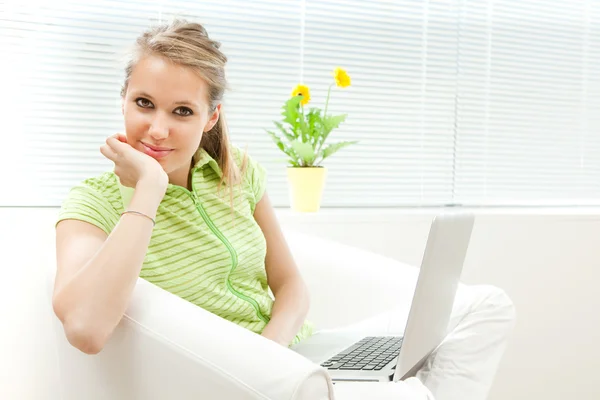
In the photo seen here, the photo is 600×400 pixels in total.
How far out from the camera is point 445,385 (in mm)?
1685

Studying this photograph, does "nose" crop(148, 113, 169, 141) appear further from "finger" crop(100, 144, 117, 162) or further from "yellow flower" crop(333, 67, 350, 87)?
"yellow flower" crop(333, 67, 350, 87)

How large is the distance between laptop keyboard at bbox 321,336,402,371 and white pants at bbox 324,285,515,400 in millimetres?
75

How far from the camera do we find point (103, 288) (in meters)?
1.33

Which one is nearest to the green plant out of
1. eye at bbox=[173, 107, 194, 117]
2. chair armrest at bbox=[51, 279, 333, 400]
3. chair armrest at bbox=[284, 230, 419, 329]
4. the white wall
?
the white wall

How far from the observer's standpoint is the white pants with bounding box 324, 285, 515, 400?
5.56 feet

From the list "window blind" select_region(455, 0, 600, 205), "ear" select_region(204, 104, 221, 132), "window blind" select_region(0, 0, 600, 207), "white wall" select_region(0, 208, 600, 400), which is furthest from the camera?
"window blind" select_region(455, 0, 600, 205)

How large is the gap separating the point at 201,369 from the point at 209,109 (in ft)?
2.18

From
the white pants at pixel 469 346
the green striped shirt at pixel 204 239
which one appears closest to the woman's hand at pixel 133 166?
the green striped shirt at pixel 204 239

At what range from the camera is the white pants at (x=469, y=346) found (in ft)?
5.56

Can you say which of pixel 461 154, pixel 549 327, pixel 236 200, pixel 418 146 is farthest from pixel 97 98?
pixel 549 327

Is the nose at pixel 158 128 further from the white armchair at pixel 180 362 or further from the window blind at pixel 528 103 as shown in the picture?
the window blind at pixel 528 103

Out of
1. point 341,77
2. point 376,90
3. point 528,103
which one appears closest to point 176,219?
point 341,77

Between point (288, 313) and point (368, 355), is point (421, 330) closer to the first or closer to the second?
point (368, 355)

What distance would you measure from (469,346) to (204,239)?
25.9 inches
